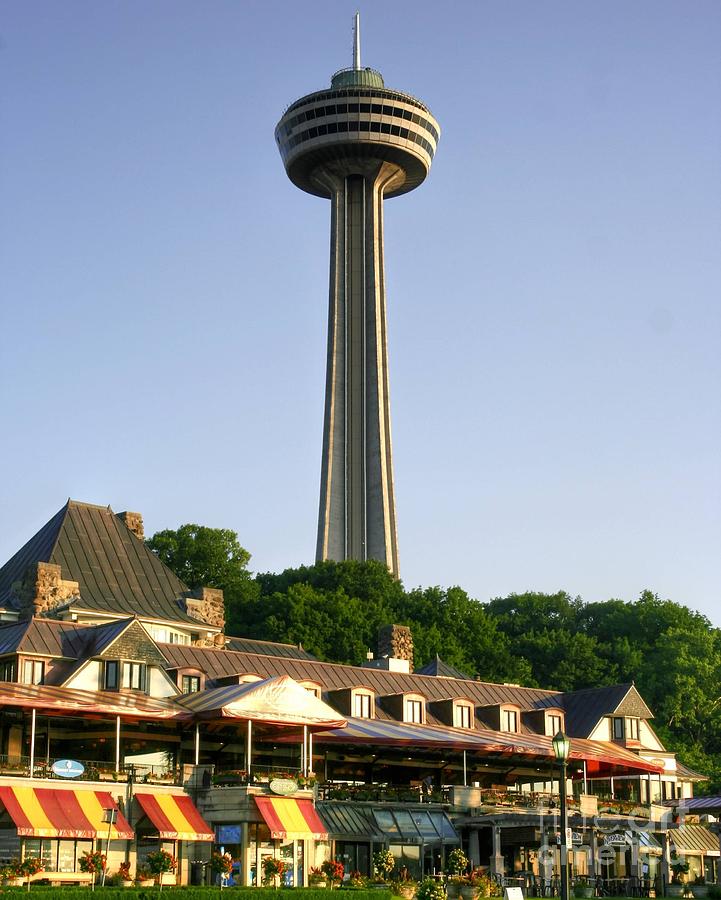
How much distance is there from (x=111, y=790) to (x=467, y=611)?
75.8 meters

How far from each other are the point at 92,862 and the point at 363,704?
24739 mm

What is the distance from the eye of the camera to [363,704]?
264ft

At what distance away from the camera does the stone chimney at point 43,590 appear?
8381 centimetres

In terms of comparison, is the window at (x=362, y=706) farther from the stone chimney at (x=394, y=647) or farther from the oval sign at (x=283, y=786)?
the stone chimney at (x=394, y=647)

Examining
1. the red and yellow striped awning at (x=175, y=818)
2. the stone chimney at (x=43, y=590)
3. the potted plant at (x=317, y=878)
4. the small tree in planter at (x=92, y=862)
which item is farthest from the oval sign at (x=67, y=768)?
the stone chimney at (x=43, y=590)

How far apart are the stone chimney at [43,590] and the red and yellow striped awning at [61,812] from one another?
73.2 feet

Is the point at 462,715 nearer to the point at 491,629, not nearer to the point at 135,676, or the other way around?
the point at 135,676

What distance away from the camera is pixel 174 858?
209 ft

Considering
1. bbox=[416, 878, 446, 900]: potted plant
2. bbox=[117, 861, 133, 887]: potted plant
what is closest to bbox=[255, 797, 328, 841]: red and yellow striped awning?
bbox=[117, 861, 133, 887]: potted plant

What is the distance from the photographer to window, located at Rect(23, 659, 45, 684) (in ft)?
223

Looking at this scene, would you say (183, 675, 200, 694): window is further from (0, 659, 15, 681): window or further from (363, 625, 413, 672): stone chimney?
(363, 625, 413, 672): stone chimney

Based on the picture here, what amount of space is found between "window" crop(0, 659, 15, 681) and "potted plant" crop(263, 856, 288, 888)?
1471 centimetres

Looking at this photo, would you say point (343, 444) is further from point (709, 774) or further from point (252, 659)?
point (252, 659)

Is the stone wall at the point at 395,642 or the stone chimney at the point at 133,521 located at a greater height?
the stone chimney at the point at 133,521
